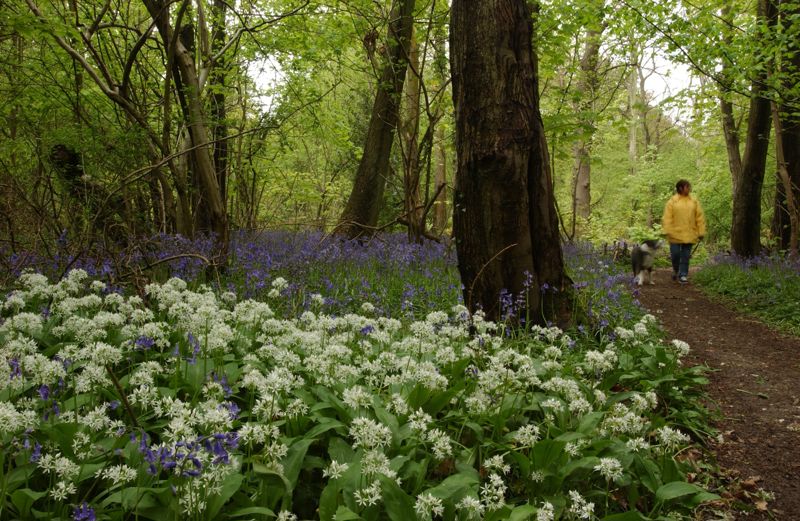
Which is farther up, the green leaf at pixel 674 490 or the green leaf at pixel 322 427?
the green leaf at pixel 322 427

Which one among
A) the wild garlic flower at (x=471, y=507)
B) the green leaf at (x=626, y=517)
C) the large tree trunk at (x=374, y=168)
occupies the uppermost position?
the large tree trunk at (x=374, y=168)

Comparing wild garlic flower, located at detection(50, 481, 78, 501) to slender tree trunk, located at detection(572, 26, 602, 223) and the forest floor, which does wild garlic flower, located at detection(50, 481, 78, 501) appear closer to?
the forest floor

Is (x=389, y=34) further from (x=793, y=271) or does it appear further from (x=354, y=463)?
(x=354, y=463)

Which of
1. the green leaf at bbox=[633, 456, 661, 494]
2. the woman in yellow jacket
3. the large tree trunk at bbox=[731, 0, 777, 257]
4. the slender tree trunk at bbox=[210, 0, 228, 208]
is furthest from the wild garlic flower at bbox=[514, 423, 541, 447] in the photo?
the large tree trunk at bbox=[731, 0, 777, 257]

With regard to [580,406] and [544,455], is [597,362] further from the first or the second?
[544,455]

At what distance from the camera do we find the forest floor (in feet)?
9.38

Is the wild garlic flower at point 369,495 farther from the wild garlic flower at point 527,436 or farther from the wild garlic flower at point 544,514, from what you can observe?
the wild garlic flower at point 527,436

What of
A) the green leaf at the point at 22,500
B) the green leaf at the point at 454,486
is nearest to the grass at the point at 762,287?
the green leaf at the point at 454,486

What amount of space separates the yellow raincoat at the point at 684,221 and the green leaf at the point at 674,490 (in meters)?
9.42

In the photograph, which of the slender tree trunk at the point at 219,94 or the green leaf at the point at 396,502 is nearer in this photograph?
the green leaf at the point at 396,502

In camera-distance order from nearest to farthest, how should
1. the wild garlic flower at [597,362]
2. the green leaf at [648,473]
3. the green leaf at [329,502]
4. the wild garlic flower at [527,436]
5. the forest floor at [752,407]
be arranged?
the green leaf at [329,502], the wild garlic flower at [527,436], the green leaf at [648,473], the forest floor at [752,407], the wild garlic flower at [597,362]

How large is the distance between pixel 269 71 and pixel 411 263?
4.91 meters

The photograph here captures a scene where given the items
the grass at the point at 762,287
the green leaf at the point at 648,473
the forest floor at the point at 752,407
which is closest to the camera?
the green leaf at the point at 648,473

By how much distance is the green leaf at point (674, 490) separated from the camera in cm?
238
